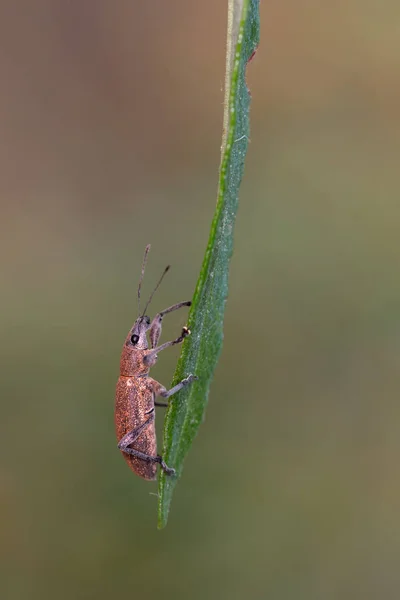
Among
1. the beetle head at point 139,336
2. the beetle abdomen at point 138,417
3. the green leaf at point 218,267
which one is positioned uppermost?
the beetle head at point 139,336

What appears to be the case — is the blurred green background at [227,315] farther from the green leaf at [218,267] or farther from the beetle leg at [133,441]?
the green leaf at [218,267]

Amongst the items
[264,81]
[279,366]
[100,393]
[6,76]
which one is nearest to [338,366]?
[279,366]

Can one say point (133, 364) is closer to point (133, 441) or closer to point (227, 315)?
point (133, 441)

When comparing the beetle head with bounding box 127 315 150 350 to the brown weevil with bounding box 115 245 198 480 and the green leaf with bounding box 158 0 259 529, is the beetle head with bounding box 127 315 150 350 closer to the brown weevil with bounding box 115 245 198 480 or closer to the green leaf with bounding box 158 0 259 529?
the brown weevil with bounding box 115 245 198 480

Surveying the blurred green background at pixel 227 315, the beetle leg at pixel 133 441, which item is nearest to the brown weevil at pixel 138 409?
the beetle leg at pixel 133 441

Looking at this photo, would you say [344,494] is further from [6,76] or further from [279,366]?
[6,76]

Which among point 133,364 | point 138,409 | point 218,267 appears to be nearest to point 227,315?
point 133,364

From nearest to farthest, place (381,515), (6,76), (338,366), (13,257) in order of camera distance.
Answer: (381,515) < (338,366) < (13,257) < (6,76)
